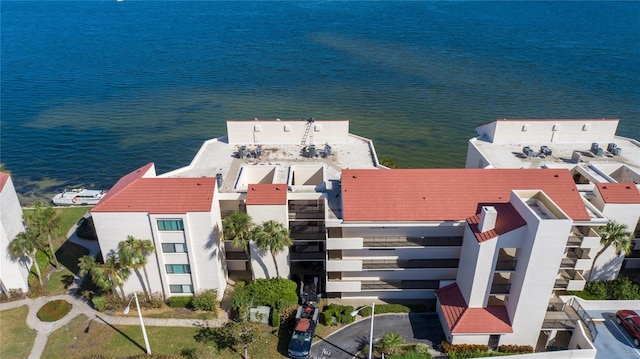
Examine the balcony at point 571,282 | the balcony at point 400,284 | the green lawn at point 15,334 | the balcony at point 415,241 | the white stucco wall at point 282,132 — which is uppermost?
the white stucco wall at point 282,132

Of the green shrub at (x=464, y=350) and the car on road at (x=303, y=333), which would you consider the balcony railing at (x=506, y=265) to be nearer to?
the green shrub at (x=464, y=350)

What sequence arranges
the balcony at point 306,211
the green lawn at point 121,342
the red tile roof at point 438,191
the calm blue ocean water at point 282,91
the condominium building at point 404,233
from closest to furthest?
the condominium building at point 404,233
the green lawn at point 121,342
the red tile roof at point 438,191
the balcony at point 306,211
the calm blue ocean water at point 282,91

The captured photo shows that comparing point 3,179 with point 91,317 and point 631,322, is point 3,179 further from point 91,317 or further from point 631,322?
point 631,322

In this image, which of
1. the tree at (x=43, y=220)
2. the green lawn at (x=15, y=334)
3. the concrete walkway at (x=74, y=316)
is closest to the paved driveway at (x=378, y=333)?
the concrete walkway at (x=74, y=316)

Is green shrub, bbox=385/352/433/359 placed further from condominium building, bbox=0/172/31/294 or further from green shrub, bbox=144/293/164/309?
condominium building, bbox=0/172/31/294

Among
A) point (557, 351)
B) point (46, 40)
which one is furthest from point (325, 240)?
point (46, 40)

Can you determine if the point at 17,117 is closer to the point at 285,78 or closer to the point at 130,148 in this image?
the point at 130,148
